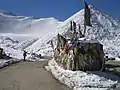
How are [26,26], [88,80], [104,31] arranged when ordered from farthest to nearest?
[26,26] → [104,31] → [88,80]

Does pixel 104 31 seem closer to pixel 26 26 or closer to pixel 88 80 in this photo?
pixel 88 80

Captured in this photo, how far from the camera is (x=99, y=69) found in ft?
51.3

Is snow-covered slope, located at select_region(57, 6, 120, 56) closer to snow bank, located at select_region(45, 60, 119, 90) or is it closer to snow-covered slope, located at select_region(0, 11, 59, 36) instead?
snow bank, located at select_region(45, 60, 119, 90)

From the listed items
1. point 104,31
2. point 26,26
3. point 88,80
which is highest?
point 26,26

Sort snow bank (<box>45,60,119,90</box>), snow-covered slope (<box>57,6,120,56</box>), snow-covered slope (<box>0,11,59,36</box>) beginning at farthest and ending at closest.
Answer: snow-covered slope (<box>0,11,59,36</box>)
snow-covered slope (<box>57,6,120,56</box>)
snow bank (<box>45,60,119,90</box>)

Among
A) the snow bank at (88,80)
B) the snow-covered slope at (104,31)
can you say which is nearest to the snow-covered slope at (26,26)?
the snow-covered slope at (104,31)

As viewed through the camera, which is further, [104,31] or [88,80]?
[104,31]

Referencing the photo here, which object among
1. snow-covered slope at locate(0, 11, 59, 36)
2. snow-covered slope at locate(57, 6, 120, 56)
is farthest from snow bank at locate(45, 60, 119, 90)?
snow-covered slope at locate(0, 11, 59, 36)

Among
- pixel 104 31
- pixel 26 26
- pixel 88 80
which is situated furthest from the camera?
pixel 26 26

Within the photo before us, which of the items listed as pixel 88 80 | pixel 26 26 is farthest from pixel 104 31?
pixel 26 26

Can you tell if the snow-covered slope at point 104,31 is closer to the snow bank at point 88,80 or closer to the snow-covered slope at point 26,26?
the snow bank at point 88,80

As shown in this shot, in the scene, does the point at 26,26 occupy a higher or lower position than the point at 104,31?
higher

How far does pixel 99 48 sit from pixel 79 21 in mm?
41676

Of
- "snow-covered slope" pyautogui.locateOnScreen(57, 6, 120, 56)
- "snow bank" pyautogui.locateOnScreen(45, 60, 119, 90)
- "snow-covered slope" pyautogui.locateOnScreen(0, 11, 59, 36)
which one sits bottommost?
"snow bank" pyautogui.locateOnScreen(45, 60, 119, 90)
